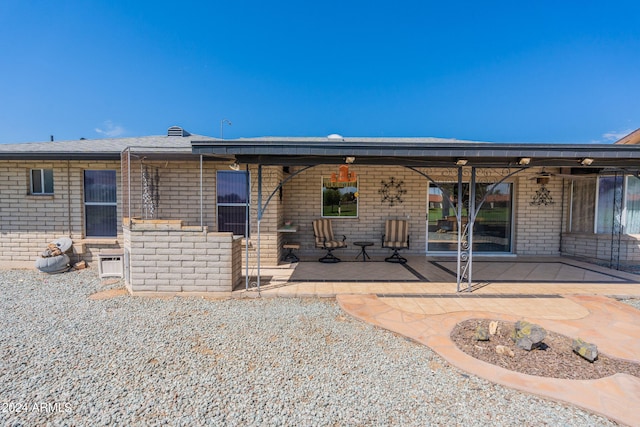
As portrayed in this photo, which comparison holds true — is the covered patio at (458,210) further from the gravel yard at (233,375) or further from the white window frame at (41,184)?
the white window frame at (41,184)

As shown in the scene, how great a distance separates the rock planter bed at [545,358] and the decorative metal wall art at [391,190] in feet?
16.8

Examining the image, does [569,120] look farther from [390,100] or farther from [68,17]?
[68,17]

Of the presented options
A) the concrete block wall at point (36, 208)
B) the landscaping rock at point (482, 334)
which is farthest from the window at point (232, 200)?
the landscaping rock at point (482, 334)

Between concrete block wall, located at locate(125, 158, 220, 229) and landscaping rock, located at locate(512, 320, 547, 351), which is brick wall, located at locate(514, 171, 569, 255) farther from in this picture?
concrete block wall, located at locate(125, 158, 220, 229)

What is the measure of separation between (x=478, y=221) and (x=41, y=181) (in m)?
11.9

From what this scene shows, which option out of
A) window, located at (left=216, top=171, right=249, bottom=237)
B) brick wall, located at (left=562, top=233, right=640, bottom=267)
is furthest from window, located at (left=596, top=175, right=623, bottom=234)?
window, located at (left=216, top=171, right=249, bottom=237)

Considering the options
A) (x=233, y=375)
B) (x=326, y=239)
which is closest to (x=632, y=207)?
(x=326, y=239)

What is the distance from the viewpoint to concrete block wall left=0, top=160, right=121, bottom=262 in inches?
Result: 259

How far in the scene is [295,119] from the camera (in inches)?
620

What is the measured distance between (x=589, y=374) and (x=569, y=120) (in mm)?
17998

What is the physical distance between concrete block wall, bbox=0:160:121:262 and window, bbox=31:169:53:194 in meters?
Answer: 0.11

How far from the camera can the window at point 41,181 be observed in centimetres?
670

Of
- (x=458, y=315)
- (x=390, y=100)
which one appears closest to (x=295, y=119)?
(x=390, y=100)

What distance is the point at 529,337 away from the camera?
2.88m
